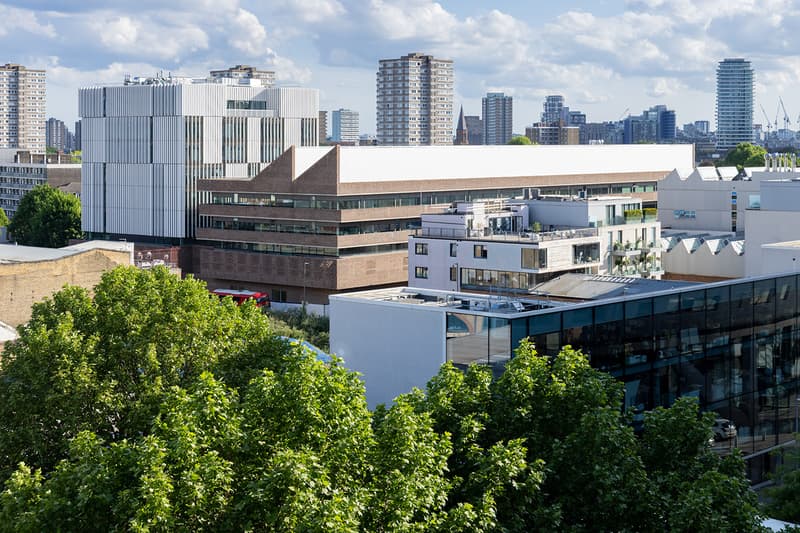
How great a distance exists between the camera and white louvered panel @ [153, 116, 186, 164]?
137 meters

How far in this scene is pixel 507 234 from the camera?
97625 mm

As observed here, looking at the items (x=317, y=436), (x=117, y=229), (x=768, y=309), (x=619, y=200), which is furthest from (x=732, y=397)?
(x=117, y=229)

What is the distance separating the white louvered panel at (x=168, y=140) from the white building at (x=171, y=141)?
118mm

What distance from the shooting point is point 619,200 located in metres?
103

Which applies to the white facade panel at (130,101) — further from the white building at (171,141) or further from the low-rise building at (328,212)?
the low-rise building at (328,212)

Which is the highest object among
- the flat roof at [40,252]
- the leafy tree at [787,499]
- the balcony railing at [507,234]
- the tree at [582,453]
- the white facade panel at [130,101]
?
the white facade panel at [130,101]

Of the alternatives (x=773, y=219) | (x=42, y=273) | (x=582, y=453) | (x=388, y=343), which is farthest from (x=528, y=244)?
(x=582, y=453)

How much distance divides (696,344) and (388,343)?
45.4 feet

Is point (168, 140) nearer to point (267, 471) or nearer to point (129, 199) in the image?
point (129, 199)

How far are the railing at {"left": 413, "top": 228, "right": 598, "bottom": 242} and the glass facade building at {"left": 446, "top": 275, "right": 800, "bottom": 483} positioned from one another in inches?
1484

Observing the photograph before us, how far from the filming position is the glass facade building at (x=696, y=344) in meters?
44.5

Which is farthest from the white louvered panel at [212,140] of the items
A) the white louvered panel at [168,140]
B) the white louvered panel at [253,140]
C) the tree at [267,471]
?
the tree at [267,471]

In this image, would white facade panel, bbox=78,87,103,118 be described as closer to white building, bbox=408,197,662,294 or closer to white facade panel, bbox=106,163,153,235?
white facade panel, bbox=106,163,153,235

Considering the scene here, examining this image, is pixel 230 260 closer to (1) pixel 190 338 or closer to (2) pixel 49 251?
(2) pixel 49 251
